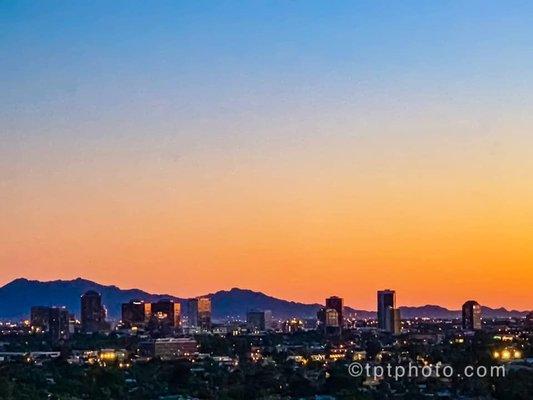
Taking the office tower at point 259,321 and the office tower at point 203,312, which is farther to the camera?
the office tower at point 203,312

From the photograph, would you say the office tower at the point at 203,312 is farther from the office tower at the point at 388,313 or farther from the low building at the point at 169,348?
the low building at the point at 169,348

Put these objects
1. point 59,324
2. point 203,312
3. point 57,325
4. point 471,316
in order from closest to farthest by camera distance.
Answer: point 57,325
point 59,324
point 471,316
point 203,312

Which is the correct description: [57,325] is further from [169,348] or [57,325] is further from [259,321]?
[259,321]

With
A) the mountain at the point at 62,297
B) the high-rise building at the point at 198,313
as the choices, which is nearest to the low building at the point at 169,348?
the high-rise building at the point at 198,313

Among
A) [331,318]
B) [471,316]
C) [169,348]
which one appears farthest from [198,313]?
[169,348]

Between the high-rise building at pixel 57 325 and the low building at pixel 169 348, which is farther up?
the high-rise building at pixel 57 325

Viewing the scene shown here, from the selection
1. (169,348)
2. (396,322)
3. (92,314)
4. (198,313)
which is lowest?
(169,348)

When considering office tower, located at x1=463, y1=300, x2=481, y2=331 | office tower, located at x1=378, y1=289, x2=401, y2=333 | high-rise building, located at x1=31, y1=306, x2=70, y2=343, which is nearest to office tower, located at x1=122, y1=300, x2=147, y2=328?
high-rise building, located at x1=31, y1=306, x2=70, y2=343
